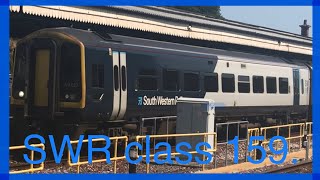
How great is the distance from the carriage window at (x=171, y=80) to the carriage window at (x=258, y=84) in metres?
4.24

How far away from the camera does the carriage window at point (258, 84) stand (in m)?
17.8

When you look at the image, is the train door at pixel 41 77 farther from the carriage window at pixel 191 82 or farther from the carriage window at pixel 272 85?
the carriage window at pixel 272 85

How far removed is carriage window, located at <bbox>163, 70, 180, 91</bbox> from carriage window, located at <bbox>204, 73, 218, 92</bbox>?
1.38 m

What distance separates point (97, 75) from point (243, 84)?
6653 millimetres

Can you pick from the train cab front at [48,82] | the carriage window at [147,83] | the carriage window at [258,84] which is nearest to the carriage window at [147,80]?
the carriage window at [147,83]

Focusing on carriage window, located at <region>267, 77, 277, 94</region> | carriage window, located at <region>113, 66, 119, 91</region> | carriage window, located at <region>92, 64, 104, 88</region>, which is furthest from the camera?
carriage window, located at <region>267, 77, 277, 94</region>

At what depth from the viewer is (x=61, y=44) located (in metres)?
12.2

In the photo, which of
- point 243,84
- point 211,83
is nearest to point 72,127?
point 211,83

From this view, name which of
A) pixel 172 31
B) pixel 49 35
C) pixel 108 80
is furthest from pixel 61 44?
pixel 172 31

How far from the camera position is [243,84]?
17234mm

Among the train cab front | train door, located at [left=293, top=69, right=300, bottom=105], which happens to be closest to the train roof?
the train cab front

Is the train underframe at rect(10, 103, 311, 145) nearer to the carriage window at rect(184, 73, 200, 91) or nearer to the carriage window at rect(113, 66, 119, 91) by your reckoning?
the carriage window at rect(113, 66, 119, 91)

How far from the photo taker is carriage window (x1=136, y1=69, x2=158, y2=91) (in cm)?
1327

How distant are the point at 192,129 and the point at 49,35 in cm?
415
